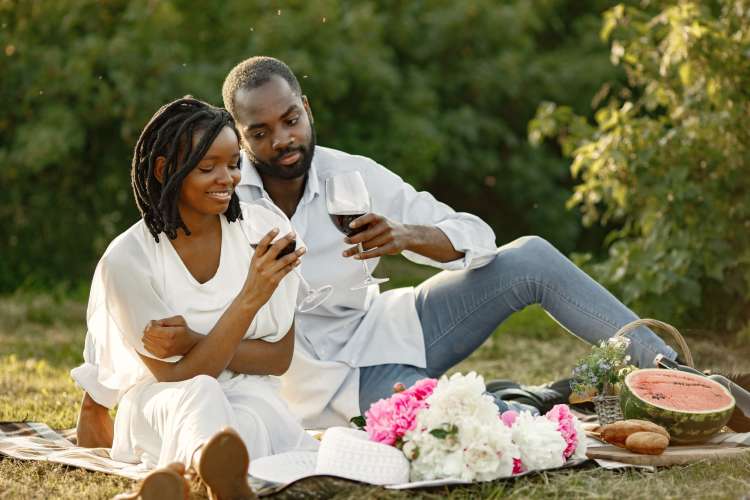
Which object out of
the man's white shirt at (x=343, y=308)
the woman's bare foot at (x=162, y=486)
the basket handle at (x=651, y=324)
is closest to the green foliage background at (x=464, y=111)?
the basket handle at (x=651, y=324)

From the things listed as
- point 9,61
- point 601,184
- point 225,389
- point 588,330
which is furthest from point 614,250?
point 9,61

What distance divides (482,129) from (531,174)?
0.69 meters

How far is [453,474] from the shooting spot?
3.30 m

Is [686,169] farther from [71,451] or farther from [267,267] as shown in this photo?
[71,451]

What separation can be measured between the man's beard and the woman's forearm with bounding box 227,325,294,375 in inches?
27.2

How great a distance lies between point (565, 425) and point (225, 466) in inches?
45.8

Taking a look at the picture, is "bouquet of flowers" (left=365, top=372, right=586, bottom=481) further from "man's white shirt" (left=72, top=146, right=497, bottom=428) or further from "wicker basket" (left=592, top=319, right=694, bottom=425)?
"man's white shirt" (left=72, top=146, right=497, bottom=428)

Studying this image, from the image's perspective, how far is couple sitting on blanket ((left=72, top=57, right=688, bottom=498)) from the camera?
3500 mm

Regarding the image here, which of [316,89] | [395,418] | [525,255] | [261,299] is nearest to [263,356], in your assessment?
[261,299]

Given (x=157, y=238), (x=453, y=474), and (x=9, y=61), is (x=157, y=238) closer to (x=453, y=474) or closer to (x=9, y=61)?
(x=453, y=474)

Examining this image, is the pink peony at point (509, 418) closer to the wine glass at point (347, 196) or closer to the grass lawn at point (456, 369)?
the grass lawn at point (456, 369)

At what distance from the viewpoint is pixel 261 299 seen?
3484mm

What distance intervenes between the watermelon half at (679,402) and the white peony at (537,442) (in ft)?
1.93

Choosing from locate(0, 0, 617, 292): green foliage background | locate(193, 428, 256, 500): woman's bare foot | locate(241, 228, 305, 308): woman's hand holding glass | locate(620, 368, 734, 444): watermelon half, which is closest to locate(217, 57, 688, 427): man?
locate(620, 368, 734, 444): watermelon half
